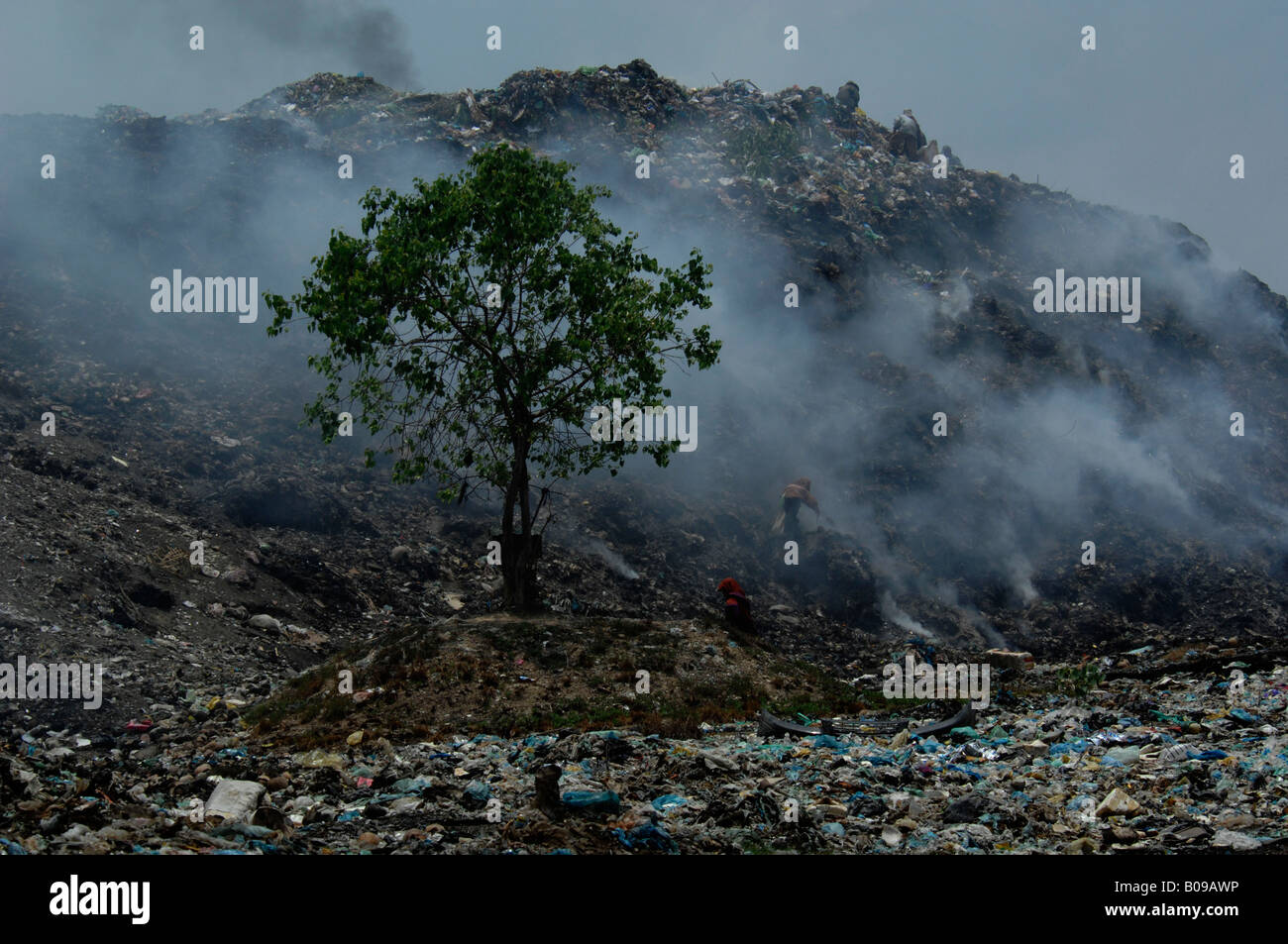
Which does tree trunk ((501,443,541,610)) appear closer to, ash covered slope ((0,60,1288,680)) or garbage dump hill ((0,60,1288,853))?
garbage dump hill ((0,60,1288,853))

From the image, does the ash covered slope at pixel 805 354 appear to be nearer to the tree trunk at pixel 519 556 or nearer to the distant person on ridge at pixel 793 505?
the distant person on ridge at pixel 793 505

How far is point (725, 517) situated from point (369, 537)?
7.45 meters

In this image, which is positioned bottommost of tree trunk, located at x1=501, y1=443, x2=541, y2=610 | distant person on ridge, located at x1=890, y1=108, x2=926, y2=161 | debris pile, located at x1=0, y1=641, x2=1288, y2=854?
debris pile, located at x1=0, y1=641, x2=1288, y2=854

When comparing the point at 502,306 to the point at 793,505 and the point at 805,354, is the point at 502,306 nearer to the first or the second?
the point at 793,505

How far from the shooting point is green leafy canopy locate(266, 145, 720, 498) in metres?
11.4

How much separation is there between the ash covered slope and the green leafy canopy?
4.45 m

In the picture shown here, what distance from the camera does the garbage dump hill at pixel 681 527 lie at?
7043mm

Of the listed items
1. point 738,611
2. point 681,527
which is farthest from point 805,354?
point 738,611

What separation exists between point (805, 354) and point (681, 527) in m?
7.56

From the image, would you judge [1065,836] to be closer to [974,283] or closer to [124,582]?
[124,582]

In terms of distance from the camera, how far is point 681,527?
1914 cm

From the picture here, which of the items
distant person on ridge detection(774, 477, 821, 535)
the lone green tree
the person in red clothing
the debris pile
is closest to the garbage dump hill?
the debris pile

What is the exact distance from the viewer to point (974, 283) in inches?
1075
